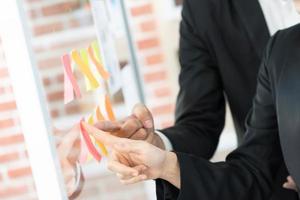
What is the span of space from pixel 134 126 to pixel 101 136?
18 centimetres

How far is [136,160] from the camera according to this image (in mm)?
1143

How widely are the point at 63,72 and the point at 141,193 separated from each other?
2.42 feet

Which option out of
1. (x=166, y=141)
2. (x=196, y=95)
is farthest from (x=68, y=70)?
(x=196, y=95)

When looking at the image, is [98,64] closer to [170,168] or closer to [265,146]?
[170,168]

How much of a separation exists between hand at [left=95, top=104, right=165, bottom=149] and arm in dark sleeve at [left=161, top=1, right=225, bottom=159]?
9.7 inches

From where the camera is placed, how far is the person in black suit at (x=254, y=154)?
114 centimetres

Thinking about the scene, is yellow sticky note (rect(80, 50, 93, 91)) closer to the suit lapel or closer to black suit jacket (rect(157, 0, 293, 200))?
black suit jacket (rect(157, 0, 293, 200))

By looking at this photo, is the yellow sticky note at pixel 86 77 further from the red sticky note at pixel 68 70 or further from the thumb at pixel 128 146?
the thumb at pixel 128 146

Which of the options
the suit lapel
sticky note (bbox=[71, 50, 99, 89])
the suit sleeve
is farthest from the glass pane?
the suit lapel

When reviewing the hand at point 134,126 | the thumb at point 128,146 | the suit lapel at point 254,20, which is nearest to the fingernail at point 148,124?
the hand at point 134,126

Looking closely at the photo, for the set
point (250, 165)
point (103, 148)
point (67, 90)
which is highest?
point (67, 90)

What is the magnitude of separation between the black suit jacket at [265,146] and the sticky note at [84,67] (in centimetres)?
26

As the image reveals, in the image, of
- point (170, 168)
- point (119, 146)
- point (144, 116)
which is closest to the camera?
point (119, 146)

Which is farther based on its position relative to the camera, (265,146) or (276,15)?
(276,15)
